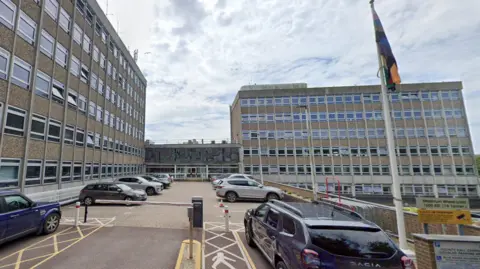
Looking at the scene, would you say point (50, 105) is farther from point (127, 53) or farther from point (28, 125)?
point (127, 53)

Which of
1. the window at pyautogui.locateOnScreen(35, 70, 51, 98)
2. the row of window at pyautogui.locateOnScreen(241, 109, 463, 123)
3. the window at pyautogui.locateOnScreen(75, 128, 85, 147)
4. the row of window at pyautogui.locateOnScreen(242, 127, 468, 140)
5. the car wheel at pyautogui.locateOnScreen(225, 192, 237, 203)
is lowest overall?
the car wheel at pyautogui.locateOnScreen(225, 192, 237, 203)

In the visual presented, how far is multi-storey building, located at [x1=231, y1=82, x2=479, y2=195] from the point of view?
33.6 m

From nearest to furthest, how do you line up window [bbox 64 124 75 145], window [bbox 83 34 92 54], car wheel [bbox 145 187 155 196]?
1. window [bbox 64 124 75 145]
2. car wheel [bbox 145 187 155 196]
3. window [bbox 83 34 92 54]

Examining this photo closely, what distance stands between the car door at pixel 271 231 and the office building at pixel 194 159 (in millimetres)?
30973

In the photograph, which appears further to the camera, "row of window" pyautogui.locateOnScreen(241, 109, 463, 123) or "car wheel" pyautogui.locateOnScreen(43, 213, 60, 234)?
"row of window" pyautogui.locateOnScreen(241, 109, 463, 123)

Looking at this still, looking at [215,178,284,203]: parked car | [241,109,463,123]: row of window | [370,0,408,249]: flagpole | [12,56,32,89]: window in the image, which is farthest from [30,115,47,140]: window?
[241,109,463,123]: row of window

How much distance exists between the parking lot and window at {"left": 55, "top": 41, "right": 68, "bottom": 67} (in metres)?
11.9

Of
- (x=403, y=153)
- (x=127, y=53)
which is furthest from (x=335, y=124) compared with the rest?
(x=127, y=53)

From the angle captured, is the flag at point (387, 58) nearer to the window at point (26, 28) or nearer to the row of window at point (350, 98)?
the window at point (26, 28)

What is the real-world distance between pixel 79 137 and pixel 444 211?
22934mm

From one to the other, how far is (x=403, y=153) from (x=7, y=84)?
148 feet

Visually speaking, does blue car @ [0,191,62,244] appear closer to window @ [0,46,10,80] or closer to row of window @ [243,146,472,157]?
window @ [0,46,10,80]

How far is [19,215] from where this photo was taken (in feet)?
21.8

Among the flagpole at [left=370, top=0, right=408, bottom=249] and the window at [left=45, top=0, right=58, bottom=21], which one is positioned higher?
the window at [left=45, top=0, right=58, bottom=21]
